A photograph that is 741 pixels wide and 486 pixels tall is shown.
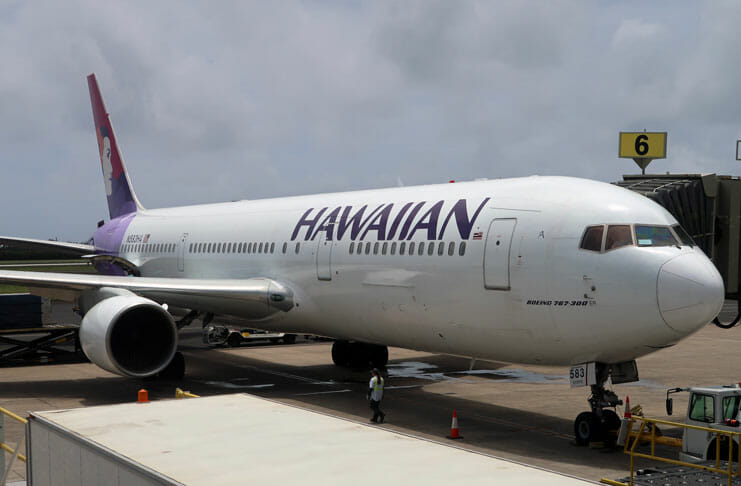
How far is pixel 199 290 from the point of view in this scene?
Result: 1856 centimetres

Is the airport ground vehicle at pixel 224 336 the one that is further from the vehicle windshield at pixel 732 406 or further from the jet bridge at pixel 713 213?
the vehicle windshield at pixel 732 406

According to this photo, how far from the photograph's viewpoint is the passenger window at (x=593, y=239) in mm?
12336

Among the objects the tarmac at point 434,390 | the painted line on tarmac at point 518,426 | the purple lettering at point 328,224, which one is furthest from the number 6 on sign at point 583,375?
the purple lettering at point 328,224

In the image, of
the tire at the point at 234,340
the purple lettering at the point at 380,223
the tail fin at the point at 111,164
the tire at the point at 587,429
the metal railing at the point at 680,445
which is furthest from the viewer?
the tail fin at the point at 111,164

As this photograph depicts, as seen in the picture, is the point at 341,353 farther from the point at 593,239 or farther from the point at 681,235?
→ the point at 681,235

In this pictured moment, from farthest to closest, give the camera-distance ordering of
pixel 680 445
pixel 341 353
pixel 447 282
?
pixel 341 353 < pixel 447 282 < pixel 680 445

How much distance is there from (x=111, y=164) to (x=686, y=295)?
22.1 meters

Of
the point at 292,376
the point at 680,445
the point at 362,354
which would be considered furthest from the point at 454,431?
the point at 362,354

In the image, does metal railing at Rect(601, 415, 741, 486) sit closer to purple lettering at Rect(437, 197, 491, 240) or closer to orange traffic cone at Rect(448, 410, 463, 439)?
orange traffic cone at Rect(448, 410, 463, 439)

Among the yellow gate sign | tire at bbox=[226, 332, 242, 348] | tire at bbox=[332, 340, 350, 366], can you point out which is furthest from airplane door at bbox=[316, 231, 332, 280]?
the yellow gate sign

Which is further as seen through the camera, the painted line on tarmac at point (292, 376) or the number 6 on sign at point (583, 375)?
the painted line on tarmac at point (292, 376)

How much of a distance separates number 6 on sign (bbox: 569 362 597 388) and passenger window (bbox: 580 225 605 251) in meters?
1.80

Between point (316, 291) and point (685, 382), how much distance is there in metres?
→ 9.38

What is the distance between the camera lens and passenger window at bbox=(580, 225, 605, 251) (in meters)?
12.3
